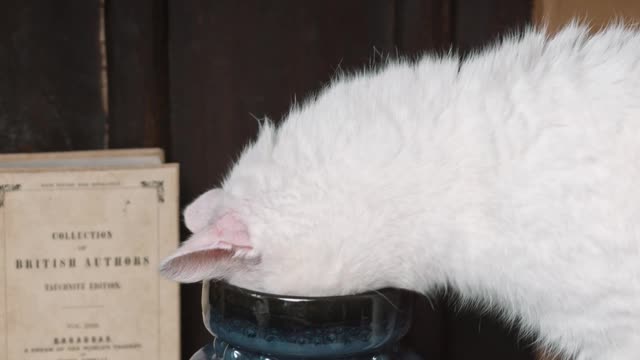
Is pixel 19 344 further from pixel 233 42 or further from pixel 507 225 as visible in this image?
pixel 507 225

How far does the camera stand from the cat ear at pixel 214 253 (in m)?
0.82

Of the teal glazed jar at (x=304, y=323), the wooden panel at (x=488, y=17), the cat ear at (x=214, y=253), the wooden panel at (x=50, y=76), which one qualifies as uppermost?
the wooden panel at (x=488, y=17)

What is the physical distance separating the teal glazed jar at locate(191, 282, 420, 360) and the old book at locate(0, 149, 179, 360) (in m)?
0.26

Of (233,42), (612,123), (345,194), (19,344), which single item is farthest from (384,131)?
(19,344)

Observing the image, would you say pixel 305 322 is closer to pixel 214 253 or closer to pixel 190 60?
pixel 214 253

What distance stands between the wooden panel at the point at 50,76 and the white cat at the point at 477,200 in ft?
1.26

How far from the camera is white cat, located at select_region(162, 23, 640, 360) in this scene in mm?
817

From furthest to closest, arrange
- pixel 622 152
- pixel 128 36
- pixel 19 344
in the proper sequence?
pixel 128 36, pixel 19 344, pixel 622 152

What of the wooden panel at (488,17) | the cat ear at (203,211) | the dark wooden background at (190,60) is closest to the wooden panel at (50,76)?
the dark wooden background at (190,60)

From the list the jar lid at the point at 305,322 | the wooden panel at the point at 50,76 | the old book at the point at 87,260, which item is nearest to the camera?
the jar lid at the point at 305,322

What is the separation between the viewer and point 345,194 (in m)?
0.88

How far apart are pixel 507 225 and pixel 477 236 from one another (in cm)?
4

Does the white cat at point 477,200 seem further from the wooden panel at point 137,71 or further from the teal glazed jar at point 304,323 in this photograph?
the wooden panel at point 137,71

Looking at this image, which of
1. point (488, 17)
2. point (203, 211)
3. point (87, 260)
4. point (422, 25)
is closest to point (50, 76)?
point (87, 260)
